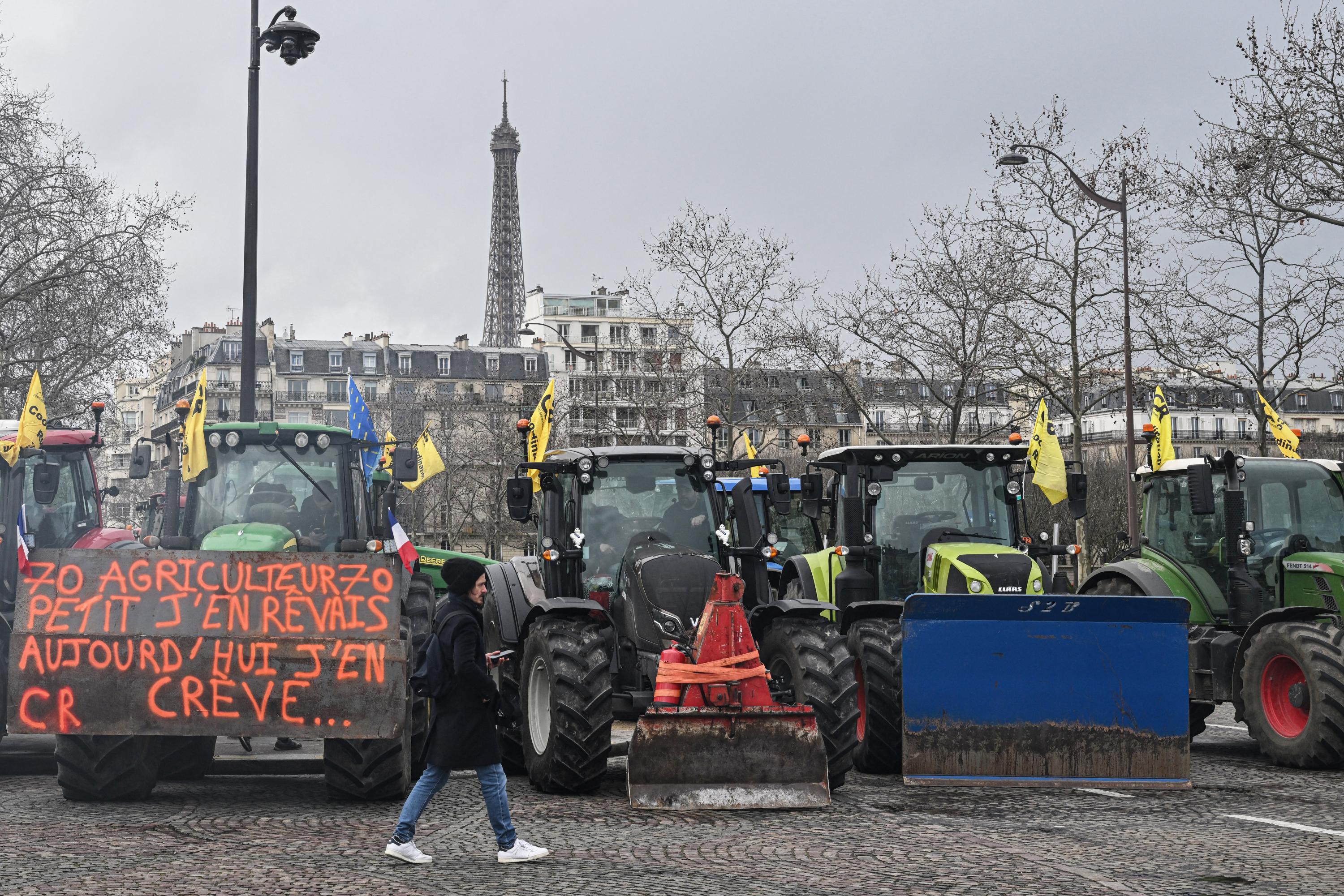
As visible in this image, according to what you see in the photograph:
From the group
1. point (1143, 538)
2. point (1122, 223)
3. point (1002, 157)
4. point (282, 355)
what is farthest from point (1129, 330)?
point (282, 355)

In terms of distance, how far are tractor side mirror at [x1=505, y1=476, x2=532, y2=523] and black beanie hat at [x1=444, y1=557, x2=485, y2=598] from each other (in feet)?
9.55

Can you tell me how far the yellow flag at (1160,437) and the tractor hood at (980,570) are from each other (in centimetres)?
267

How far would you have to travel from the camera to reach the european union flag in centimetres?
1373

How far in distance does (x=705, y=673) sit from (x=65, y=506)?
7.87 metres

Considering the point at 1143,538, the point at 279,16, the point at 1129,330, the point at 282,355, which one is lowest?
the point at 1143,538

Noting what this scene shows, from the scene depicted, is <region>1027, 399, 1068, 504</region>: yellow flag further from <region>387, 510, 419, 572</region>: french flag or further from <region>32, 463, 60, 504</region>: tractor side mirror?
<region>32, 463, 60, 504</region>: tractor side mirror

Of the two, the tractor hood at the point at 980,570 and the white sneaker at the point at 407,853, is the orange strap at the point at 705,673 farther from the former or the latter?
the tractor hood at the point at 980,570

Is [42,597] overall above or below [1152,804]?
above

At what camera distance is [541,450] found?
1333 cm

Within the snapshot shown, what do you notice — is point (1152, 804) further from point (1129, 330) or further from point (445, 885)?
point (1129, 330)

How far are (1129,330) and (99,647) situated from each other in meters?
20.9

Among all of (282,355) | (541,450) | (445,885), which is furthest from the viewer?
(282,355)

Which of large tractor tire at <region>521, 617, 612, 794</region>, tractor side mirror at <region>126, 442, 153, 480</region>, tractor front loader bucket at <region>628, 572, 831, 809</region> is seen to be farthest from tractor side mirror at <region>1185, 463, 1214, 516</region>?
tractor side mirror at <region>126, 442, 153, 480</region>

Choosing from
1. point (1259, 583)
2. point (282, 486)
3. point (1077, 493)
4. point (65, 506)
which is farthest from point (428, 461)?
point (1259, 583)
